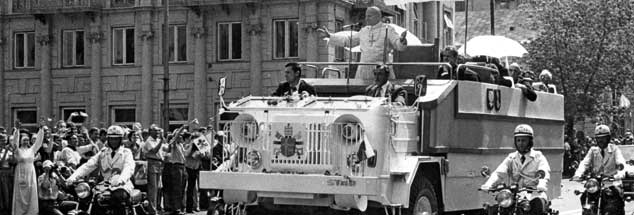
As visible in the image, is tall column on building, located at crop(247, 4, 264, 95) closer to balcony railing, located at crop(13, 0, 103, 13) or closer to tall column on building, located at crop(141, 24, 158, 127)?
tall column on building, located at crop(141, 24, 158, 127)

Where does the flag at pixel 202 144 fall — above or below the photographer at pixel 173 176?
above

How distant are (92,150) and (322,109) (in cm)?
870

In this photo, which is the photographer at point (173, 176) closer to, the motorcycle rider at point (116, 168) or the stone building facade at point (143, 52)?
the motorcycle rider at point (116, 168)

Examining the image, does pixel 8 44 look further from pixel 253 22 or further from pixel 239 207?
pixel 239 207

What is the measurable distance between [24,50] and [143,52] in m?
5.25

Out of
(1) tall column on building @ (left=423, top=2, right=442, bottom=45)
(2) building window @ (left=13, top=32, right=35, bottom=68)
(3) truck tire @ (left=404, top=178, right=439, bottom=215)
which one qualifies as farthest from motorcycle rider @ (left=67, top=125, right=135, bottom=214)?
(1) tall column on building @ (left=423, top=2, right=442, bottom=45)

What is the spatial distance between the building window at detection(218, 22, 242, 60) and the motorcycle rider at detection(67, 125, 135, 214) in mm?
28662

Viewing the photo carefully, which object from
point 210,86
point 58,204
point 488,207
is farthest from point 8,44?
point 488,207

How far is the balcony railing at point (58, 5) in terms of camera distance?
4381 centimetres

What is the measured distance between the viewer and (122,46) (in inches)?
1738

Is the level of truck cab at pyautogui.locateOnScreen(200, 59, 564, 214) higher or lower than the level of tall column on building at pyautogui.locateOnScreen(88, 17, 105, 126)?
lower

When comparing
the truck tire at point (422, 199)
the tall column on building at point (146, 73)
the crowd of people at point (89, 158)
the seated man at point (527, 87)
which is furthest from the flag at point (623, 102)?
the truck tire at point (422, 199)

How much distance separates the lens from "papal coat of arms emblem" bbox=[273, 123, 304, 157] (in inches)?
568

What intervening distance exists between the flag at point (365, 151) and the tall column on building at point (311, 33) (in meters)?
27.2
